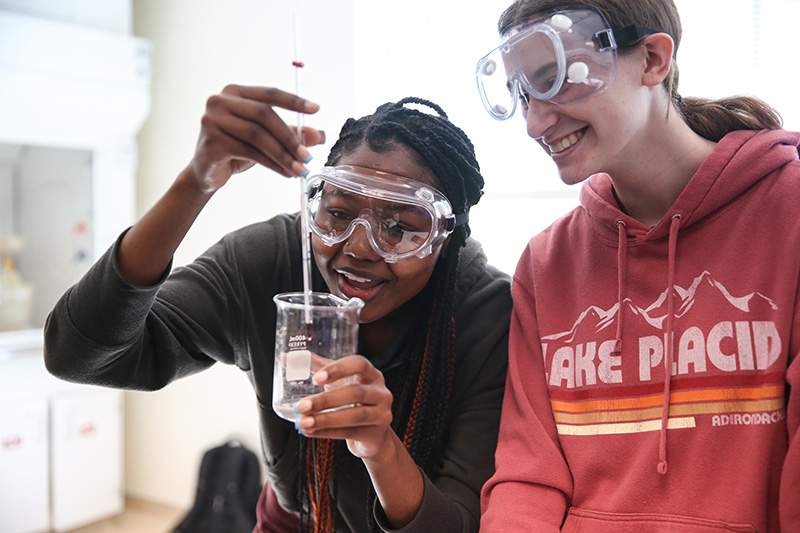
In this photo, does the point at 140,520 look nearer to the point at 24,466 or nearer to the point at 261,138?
the point at 24,466

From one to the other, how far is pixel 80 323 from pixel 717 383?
1142 mm

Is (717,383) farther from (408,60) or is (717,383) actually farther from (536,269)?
(408,60)

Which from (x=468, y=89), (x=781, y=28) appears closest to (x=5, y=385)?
(x=468, y=89)

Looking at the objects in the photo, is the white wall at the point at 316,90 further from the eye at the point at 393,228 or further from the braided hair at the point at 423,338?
the eye at the point at 393,228

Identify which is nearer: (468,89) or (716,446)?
(716,446)

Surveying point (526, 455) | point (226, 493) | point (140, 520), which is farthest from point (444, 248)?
point (140, 520)

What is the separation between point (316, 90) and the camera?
322cm

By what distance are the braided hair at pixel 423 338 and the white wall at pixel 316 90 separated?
1.13 metres

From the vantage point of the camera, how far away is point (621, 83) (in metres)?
1.30

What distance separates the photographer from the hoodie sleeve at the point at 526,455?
1.27 m

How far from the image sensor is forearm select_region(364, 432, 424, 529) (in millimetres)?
1214

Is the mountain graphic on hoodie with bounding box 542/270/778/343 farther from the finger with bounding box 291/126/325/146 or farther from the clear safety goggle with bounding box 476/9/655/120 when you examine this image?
the finger with bounding box 291/126/325/146

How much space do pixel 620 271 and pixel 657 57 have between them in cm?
41

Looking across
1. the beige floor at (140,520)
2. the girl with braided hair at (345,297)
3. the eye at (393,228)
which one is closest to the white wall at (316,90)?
the beige floor at (140,520)
